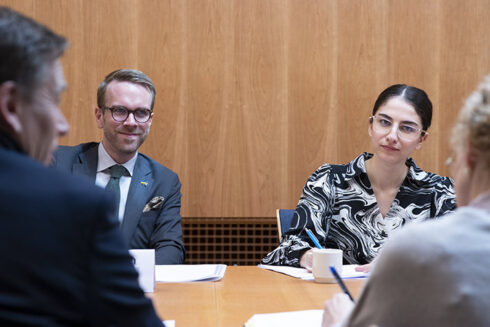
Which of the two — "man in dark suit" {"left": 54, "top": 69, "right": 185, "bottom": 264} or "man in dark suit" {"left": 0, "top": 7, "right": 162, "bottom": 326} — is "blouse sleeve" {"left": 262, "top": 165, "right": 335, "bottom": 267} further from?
"man in dark suit" {"left": 0, "top": 7, "right": 162, "bottom": 326}

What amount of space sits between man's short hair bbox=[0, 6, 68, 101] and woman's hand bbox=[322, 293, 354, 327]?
761 millimetres

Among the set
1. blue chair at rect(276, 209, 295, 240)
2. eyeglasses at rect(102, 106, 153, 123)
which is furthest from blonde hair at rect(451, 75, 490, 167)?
eyeglasses at rect(102, 106, 153, 123)

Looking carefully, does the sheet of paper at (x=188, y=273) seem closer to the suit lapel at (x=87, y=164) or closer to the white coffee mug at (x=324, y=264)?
the white coffee mug at (x=324, y=264)

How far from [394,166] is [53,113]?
73.2 inches

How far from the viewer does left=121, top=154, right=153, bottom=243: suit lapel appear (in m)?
2.43

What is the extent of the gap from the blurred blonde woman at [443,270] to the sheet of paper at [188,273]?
3.45 feet

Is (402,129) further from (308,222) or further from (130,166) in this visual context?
(130,166)

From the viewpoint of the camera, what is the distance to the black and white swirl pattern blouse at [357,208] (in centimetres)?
234

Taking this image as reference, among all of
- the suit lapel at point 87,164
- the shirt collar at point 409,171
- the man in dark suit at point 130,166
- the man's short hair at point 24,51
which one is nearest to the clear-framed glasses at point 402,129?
the shirt collar at point 409,171

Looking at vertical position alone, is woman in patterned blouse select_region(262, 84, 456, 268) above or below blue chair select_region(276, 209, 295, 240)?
above

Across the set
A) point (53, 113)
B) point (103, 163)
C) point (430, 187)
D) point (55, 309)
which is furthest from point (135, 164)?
point (55, 309)

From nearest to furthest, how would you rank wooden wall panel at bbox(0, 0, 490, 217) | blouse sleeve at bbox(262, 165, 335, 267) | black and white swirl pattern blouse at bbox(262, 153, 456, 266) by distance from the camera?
blouse sleeve at bbox(262, 165, 335, 267) → black and white swirl pattern blouse at bbox(262, 153, 456, 266) → wooden wall panel at bbox(0, 0, 490, 217)

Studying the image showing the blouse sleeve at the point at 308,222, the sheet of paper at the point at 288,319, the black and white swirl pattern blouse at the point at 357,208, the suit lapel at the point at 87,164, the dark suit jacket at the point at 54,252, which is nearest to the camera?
the dark suit jacket at the point at 54,252

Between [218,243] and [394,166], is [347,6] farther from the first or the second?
[218,243]
